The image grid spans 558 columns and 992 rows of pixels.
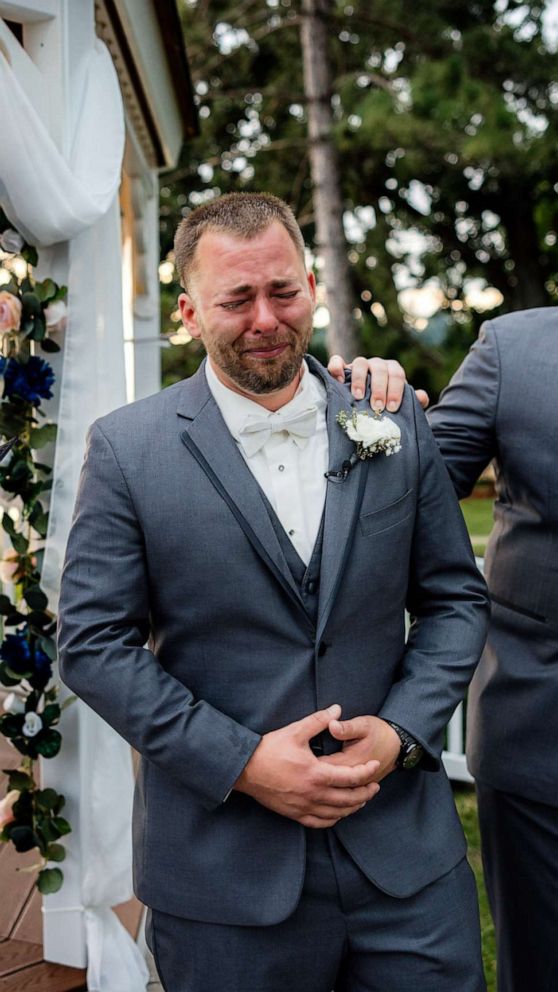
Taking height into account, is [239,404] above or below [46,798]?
above

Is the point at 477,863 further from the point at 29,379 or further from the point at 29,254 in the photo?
the point at 29,254

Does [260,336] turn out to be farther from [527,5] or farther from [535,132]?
[527,5]

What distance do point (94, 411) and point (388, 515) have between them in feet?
4.15

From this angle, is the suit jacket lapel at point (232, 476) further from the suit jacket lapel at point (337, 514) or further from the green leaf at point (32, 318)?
the green leaf at point (32, 318)

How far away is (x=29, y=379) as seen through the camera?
2.68 meters

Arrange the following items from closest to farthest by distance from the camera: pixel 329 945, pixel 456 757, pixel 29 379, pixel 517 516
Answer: pixel 329 945 < pixel 517 516 < pixel 29 379 < pixel 456 757

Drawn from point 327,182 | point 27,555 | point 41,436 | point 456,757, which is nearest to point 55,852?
point 27,555

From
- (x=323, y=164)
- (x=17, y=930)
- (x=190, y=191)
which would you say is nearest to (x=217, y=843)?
(x=17, y=930)

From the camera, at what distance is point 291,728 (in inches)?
68.8

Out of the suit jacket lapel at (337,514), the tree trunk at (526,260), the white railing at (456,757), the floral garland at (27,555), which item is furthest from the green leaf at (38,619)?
the tree trunk at (526,260)

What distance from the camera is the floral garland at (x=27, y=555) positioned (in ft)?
8.81

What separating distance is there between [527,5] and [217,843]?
12.3m

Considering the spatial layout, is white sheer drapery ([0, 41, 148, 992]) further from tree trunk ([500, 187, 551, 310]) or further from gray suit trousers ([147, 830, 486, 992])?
tree trunk ([500, 187, 551, 310])

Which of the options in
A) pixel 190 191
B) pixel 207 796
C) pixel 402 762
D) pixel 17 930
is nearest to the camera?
pixel 207 796
